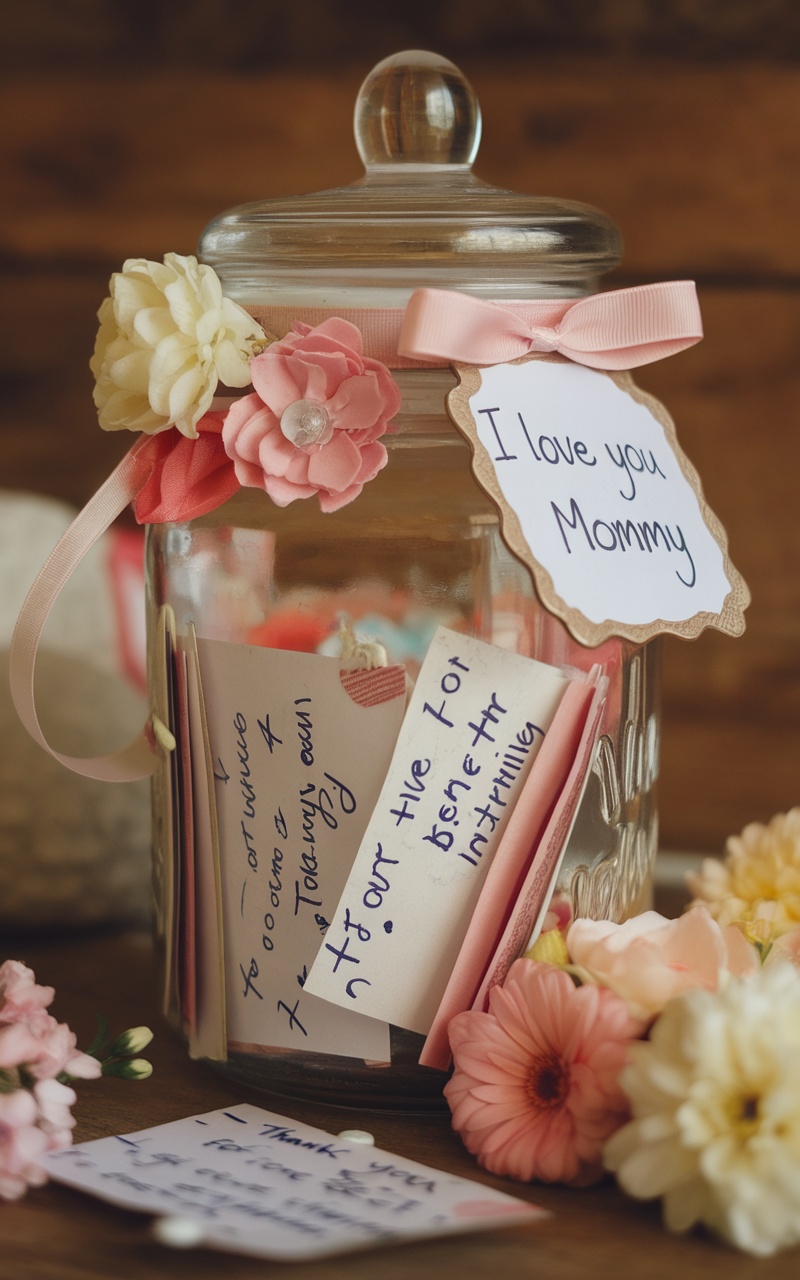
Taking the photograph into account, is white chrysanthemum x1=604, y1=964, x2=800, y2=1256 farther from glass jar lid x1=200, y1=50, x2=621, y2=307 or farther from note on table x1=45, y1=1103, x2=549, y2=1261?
glass jar lid x1=200, y1=50, x2=621, y2=307

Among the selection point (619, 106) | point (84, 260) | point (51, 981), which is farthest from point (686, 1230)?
point (84, 260)

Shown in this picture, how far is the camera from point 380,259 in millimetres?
547

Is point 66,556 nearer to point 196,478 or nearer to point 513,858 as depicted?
point 196,478

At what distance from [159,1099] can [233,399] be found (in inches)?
11.3

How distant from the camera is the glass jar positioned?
54 centimetres

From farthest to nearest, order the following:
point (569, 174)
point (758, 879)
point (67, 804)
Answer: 1. point (569, 174)
2. point (67, 804)
3. point (758, 879)

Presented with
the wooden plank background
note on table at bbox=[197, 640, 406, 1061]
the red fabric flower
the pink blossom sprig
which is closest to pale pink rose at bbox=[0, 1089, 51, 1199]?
the pink blossom sprig

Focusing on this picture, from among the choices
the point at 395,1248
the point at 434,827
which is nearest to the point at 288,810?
the point at 434,827

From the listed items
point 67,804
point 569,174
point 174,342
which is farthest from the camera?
point 569,174

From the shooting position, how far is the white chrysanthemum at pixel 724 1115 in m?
0.42

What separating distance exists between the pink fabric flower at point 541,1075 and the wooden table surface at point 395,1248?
0.04 feet

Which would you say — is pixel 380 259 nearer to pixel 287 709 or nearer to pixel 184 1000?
pixel 287 709

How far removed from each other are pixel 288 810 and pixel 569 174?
655 mm

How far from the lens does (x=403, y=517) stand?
54 cm
